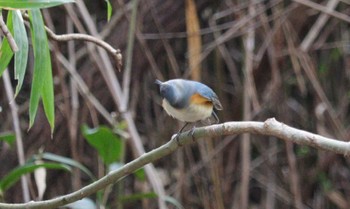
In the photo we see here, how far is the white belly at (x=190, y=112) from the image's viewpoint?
1.59m

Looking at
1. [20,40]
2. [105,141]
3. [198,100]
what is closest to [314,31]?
[105,141]

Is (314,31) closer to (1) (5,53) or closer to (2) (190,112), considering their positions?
(2) (190,112)

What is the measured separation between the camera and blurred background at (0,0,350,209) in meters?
2.95

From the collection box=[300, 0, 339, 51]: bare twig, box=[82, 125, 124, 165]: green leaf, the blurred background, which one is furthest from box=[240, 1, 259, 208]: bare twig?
box=[82, 125, 124, 165]: green leaf

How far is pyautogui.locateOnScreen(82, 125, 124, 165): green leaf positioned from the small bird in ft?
2.22

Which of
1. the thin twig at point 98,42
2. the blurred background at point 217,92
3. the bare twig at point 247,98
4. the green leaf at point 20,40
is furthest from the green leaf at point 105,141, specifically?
the green leaf at point 20,40

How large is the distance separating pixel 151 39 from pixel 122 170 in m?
1.67

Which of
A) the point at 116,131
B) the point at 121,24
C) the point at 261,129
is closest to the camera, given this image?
the point at 261,129

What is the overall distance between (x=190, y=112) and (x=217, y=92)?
1532 mm

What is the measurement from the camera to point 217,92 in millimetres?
3131

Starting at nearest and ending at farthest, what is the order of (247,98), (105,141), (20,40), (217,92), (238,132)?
(238,132), (20,40), (105,141), (247,98), (217,92)

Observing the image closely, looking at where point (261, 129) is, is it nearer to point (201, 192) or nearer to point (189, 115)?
point (189, 115)

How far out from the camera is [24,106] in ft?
10.1

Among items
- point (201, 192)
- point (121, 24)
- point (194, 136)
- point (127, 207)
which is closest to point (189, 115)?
point (194, 136)
